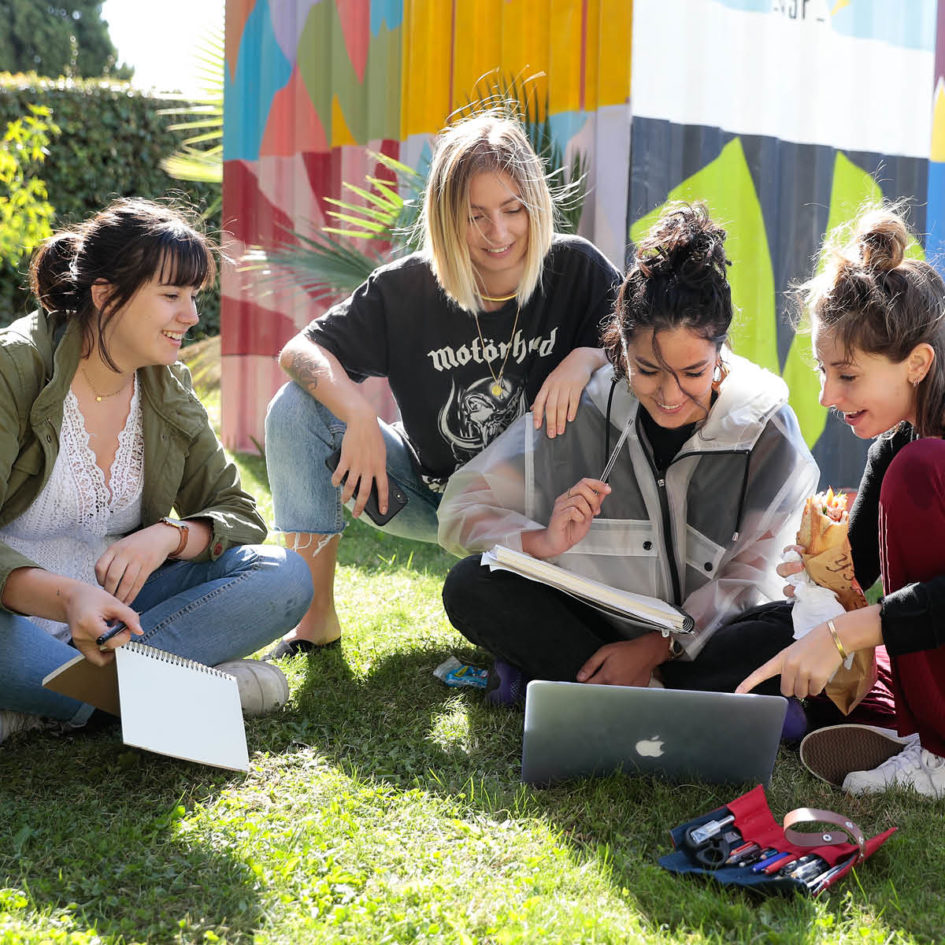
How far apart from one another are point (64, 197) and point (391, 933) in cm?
850

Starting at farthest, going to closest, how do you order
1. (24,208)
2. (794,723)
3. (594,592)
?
(24,208)
(794,723)
(594,592)

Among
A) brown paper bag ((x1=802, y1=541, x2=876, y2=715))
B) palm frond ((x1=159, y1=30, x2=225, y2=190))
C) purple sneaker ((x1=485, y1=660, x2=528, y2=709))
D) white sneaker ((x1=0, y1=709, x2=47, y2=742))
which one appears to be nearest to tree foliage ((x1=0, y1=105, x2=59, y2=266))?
palm frond ((x1=159, y1=30, x2=225, y2=190))

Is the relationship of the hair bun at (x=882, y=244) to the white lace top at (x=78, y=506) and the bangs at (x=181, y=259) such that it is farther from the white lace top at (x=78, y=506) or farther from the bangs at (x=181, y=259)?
the white lace top at (x=78, y=506)

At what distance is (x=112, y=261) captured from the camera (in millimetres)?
2230

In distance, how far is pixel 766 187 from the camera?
14.4ft

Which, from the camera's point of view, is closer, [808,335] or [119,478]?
[119,478]

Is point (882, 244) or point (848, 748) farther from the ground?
point (882, 244)

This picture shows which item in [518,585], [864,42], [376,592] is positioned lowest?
[376,592]

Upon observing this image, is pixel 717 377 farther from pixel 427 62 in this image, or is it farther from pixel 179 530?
pixel 427 62

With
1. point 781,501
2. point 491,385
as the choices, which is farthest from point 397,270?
point 781,501

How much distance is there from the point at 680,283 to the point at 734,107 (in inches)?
100

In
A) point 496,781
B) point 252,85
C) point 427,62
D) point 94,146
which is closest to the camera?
point 496,781

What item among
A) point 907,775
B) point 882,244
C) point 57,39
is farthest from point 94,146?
point 57,39

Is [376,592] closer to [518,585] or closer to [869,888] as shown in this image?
[518,585]
